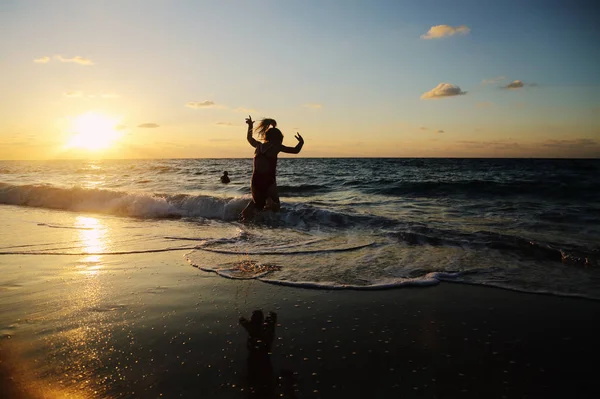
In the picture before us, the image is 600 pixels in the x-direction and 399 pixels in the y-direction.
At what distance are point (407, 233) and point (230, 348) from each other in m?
5.43

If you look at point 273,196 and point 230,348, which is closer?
point 230,348

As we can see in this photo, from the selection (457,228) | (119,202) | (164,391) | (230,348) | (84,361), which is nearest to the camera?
(164,391)

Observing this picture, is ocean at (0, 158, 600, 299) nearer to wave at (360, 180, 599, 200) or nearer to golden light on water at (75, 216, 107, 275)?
golden light on water at (75, 216, 107, 275)

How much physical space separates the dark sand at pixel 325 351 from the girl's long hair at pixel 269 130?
5.15 m

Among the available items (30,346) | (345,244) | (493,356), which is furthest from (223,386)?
(345,244)

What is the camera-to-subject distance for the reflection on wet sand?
2371mm

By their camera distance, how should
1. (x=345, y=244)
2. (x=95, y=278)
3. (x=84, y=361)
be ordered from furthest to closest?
(x=345, y=244) < (x=95, y=278) < (x=84, y=361)

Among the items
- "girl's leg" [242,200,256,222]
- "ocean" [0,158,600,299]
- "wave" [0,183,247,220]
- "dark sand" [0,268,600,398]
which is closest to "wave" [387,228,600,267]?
"ocean" [0,158,600,299]

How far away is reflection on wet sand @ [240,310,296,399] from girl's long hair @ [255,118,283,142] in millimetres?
5657

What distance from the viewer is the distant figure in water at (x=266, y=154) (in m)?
8.60

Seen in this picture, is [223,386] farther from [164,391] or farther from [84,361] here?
[84,361]

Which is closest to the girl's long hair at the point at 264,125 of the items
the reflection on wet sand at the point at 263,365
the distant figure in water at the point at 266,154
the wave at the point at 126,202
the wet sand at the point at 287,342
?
the distant figure in water at the point at 266,154

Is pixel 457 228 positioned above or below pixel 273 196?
below

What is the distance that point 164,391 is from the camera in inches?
92.7
